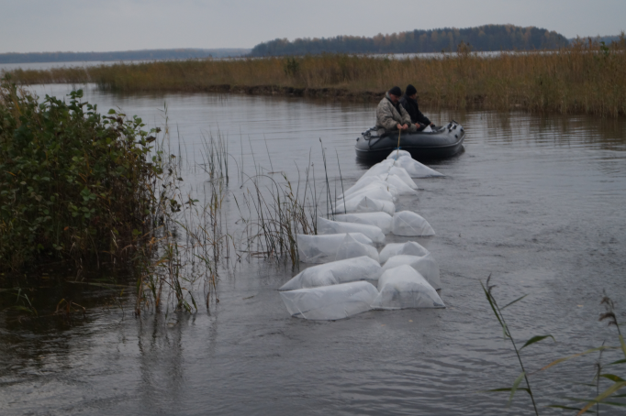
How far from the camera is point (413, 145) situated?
475 inches

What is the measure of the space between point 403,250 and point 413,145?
662 cm

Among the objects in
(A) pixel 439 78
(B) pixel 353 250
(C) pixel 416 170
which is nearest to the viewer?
(B) pixel 353 250

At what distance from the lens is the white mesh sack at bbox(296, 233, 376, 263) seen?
6.14 m

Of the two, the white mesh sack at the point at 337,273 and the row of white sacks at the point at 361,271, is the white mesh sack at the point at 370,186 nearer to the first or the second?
the row of white sacks at the point at 361,271

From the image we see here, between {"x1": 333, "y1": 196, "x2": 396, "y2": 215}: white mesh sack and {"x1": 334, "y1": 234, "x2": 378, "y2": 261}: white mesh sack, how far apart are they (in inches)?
62.0

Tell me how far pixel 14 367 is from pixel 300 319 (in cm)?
192

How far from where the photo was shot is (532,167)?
1084 centimetres

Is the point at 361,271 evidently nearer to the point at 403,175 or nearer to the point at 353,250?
the point at 353,250

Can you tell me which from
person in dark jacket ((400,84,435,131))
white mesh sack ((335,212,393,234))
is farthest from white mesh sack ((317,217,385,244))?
person in dark jacket ((400,84,435,131))

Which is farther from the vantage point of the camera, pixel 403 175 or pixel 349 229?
pixel 403 175

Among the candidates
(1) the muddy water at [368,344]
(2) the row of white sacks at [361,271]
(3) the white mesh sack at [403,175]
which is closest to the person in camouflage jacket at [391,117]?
(3) the white mesh sack at [403,175]

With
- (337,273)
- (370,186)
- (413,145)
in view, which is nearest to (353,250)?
(337,273)

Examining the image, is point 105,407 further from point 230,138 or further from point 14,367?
point 230,138

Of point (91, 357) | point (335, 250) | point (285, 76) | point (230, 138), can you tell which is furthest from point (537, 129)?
point (285, 76)
